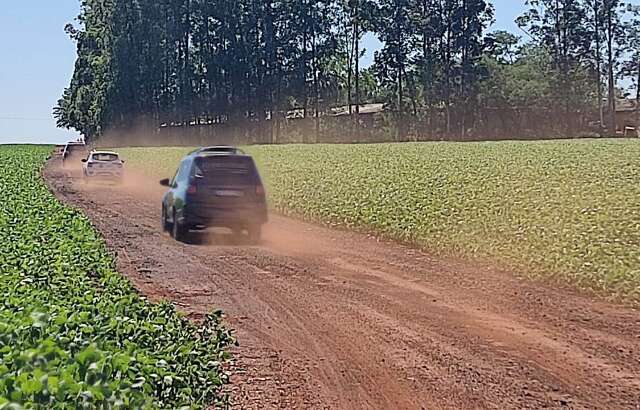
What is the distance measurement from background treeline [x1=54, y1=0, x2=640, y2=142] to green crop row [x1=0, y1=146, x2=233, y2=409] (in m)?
58.5

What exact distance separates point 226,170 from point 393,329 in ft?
29.2

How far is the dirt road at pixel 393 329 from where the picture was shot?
25.8ft

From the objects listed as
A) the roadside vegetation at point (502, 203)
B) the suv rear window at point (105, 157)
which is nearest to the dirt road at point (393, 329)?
the roadside vegetation at point (502, 203)

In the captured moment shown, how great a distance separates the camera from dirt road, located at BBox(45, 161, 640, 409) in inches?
309

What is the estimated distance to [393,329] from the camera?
10164mm

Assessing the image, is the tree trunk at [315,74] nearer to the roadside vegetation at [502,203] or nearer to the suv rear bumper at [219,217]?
the roadside vegetation at [502,203]

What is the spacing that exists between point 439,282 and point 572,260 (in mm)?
2086

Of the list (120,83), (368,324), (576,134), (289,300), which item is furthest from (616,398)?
(120,83)

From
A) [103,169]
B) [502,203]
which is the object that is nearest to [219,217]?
[502,203]

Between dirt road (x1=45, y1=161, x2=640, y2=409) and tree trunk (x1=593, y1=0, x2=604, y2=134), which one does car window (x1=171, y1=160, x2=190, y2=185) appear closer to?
dirt road (x1=45, y1=161, x2=640, y2=409)

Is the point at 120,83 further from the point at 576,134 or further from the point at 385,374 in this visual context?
the point at 385,374

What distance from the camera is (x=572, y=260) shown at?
13969 mm

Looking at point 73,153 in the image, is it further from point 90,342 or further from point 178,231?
point 90,342

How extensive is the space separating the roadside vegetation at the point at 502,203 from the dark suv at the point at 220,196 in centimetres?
296
